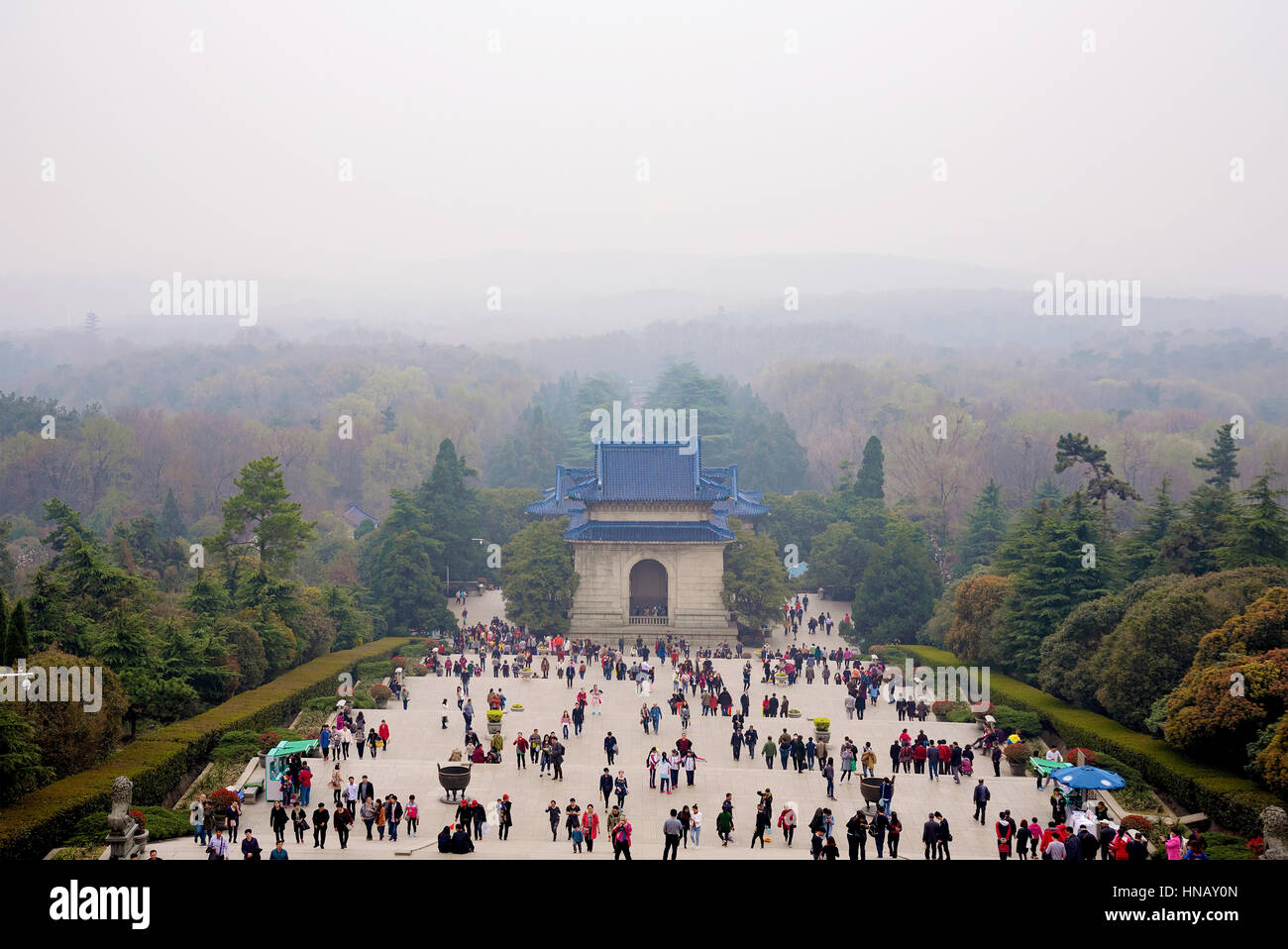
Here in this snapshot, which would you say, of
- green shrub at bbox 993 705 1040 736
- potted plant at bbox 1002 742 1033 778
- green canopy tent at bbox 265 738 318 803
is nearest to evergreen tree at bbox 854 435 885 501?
green shrub at bbox 993 705 1040 736

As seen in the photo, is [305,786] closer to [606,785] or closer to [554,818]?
[554,818]

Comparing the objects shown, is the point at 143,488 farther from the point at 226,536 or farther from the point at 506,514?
the point at 226,536

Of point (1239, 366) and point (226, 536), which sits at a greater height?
point (1239, 366)

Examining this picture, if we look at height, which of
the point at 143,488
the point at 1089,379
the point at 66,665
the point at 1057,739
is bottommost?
the point at 1057,739

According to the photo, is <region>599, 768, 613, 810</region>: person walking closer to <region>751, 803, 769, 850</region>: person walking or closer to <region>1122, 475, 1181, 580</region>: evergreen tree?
<region>751, 803, 769, 850</region>: person walking

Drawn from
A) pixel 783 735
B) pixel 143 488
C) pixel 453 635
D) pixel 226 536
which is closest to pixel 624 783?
pixel 783 735

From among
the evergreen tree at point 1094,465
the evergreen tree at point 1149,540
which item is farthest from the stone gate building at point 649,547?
the evergreen tree at point 1149,540
